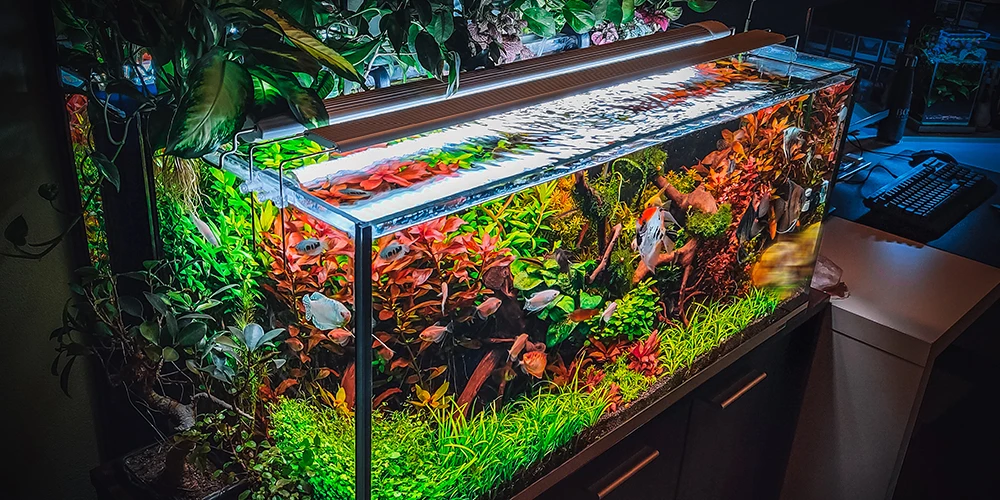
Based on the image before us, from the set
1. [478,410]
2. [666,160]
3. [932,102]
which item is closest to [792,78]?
[666,160]

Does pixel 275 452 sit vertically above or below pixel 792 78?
below

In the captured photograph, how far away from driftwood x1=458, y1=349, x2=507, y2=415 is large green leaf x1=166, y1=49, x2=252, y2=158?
40 centimetres

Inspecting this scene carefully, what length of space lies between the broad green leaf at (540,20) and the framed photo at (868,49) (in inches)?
61.6

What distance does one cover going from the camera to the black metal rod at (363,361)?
81cm

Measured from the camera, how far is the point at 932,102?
8.73 feet

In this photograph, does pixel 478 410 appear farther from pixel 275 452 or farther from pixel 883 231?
pixel 883 231

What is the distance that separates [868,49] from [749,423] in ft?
4.15

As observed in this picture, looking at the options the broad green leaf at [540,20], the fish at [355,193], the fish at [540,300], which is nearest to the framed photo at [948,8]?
the broad green leaf at [540,20]

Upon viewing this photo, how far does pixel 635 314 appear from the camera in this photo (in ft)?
4.11

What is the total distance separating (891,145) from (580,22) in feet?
6.50

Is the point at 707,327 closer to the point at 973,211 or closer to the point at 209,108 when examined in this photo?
the point at 209,108

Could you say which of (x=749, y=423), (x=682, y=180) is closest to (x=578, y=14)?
(x=682, y=180)

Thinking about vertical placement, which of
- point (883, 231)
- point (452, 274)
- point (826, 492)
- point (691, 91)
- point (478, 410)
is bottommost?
point (826, 492)

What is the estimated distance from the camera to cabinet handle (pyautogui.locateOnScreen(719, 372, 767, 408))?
60.6 inches
